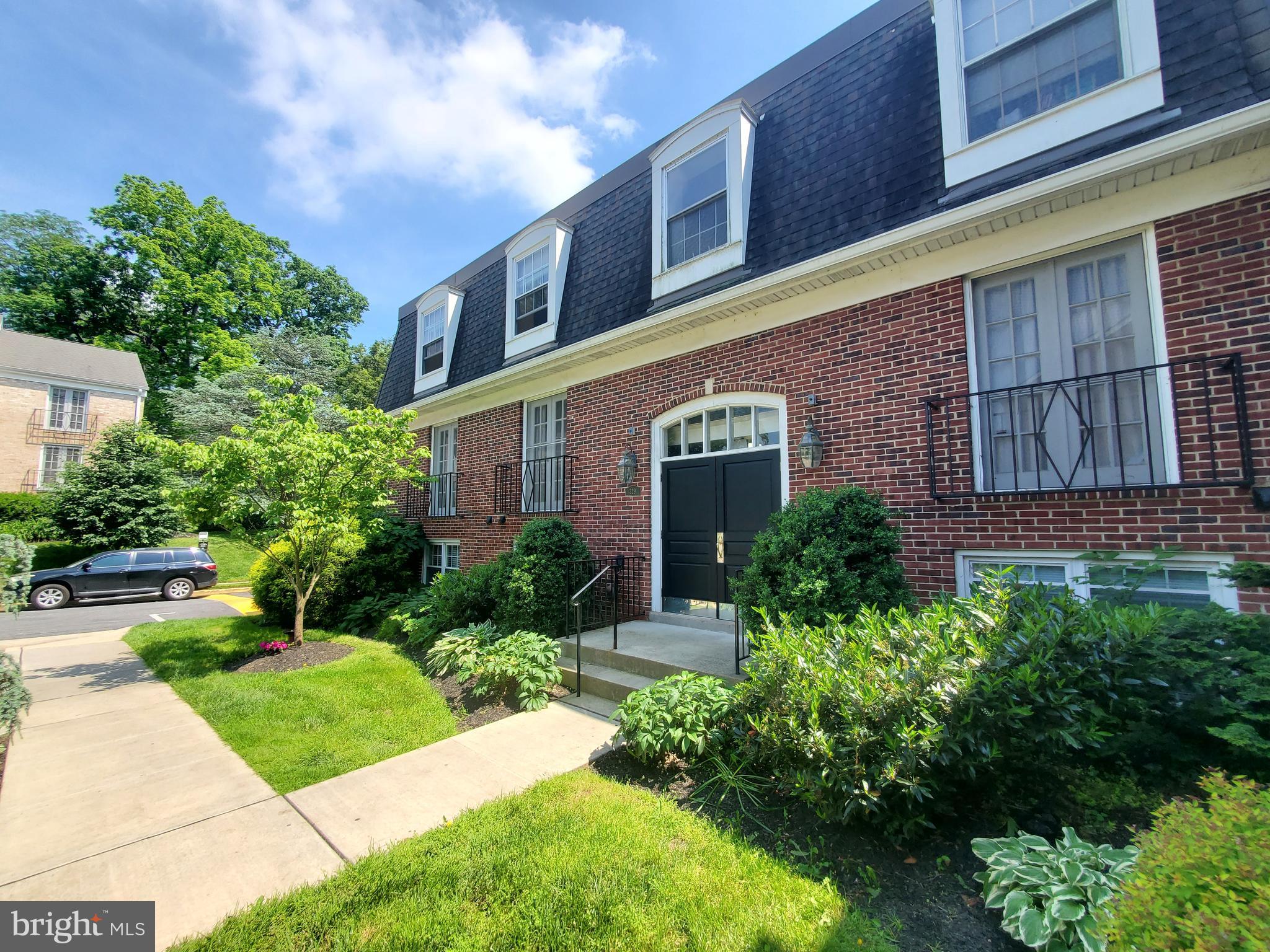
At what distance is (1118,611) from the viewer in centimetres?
273

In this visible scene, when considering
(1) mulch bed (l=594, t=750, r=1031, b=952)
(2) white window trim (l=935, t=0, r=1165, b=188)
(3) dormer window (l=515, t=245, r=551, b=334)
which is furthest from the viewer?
(3) dormer window (l=515, t=245, r=551, b=334)

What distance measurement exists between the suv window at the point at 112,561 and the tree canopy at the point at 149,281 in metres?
16.9

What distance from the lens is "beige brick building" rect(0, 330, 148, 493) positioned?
2281 cm

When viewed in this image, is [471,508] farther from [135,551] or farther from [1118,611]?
[135,551]

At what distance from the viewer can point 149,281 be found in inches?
1153

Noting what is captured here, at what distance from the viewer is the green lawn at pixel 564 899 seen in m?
2.16

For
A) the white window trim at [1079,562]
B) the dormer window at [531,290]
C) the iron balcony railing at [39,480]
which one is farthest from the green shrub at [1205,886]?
the iron balcony railing at [39,480]

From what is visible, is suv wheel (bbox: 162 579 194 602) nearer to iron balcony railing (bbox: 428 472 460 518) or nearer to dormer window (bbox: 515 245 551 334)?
iron balcony railing (bbox: 428 472 460 518)

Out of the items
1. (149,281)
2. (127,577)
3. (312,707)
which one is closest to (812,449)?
(312,707)

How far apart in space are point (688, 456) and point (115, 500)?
1989cm

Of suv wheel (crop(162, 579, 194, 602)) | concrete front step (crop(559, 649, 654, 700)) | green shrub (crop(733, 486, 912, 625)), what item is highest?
green shrub (crop(733, 486, 912, 625))

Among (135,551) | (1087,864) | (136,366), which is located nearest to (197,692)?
(1087,864)

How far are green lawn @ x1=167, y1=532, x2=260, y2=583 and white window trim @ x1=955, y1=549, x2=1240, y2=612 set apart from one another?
67.5ft

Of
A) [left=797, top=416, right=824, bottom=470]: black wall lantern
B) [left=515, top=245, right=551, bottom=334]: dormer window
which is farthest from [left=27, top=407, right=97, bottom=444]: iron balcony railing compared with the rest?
[left=797, top=416, right=824, bottom=470]: black wall lantern
